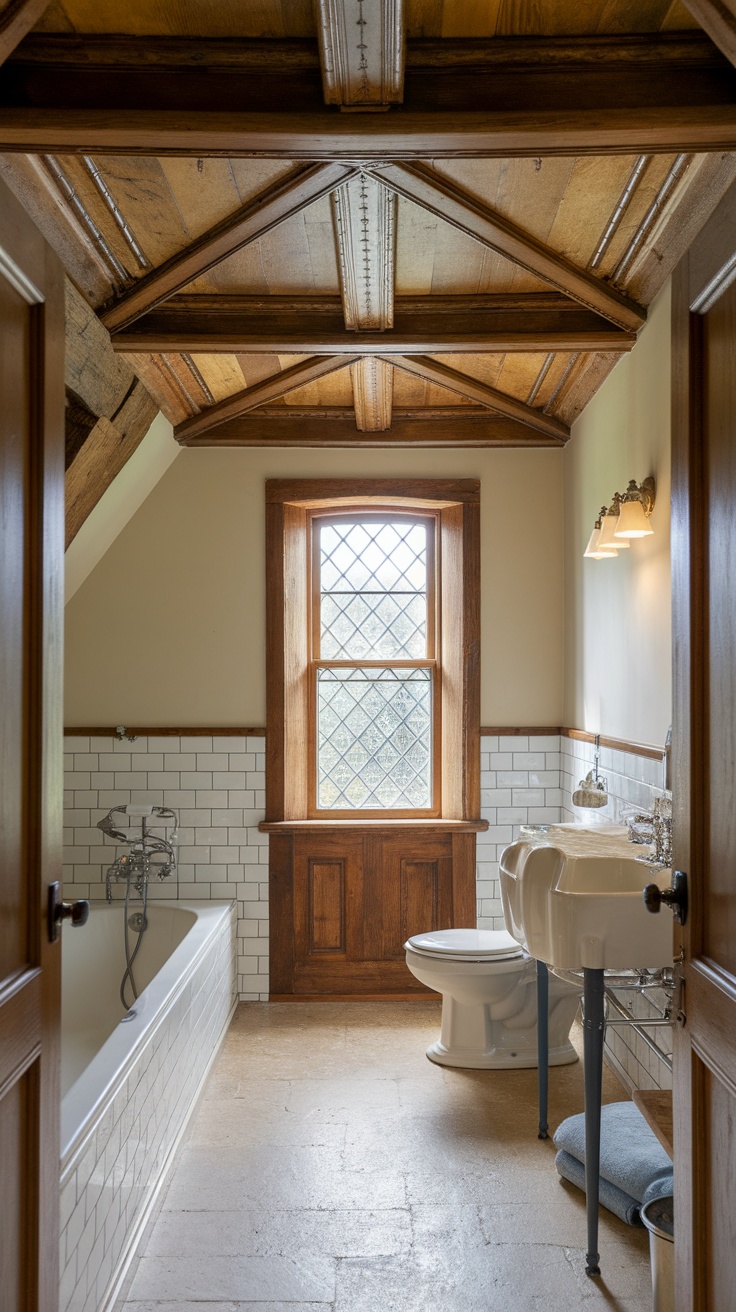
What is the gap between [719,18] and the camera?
1.56m

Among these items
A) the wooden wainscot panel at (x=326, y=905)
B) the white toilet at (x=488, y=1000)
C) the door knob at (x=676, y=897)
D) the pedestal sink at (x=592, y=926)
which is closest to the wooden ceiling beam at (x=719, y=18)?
the door knob at (x=676, y=897)

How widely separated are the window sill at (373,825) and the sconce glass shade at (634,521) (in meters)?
1.95

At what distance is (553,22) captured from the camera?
A: 6.43 feet

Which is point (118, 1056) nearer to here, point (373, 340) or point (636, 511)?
point (636, 511)

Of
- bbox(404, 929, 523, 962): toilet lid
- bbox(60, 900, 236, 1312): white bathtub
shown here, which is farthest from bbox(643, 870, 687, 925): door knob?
bbox(404, 929, 523, 962): toilet lid

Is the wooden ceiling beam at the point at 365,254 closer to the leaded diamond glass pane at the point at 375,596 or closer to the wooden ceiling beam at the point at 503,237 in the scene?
the wooden ceiling beam at the point at 503,237

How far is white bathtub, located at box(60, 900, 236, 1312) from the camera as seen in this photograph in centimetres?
222

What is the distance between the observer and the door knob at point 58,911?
1706 mm

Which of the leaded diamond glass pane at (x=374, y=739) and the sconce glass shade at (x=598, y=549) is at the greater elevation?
the sconce glass shade at (x=598, y=549)

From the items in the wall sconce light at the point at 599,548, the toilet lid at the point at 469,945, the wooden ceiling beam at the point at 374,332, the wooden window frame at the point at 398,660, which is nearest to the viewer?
the wooden ceiling beam at the point at 374,332

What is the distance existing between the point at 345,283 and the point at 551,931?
199 cm

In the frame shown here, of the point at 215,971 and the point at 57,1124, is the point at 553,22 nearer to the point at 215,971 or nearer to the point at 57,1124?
the point at 57,1124

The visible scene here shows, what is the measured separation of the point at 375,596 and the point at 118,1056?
286 cm

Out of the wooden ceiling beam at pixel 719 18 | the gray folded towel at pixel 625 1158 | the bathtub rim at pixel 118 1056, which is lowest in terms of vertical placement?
the gray folded towel at pixel 625 1158
